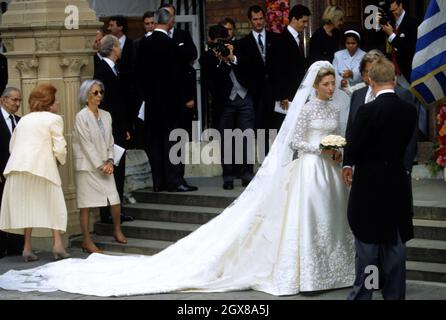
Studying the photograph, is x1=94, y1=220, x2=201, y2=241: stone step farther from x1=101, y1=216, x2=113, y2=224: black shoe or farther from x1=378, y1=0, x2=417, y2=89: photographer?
x1=378, y1=0, x2=417, y2=89: photographer

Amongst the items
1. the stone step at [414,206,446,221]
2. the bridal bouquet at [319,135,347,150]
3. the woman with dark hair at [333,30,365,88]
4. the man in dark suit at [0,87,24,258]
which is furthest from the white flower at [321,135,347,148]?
the man in dark suit at [0,87,24,258]

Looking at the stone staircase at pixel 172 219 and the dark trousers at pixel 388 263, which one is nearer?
the dark trousers at pixel 388 263

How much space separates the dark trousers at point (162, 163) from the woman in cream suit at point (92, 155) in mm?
1046

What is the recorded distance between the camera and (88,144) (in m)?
12.3

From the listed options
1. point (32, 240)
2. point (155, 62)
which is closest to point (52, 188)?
point (32, 240)

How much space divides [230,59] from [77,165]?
2.23 metres

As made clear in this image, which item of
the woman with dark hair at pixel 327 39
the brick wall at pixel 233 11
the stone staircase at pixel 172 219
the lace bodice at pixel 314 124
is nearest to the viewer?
the lace bodice at pixel 314 124

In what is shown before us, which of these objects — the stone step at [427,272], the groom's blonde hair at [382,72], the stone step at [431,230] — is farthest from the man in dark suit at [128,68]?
the groom's blonde hair at [382,72]

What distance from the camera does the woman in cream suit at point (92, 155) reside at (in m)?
12.3

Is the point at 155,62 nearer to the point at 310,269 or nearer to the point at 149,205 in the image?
the point at 149,205

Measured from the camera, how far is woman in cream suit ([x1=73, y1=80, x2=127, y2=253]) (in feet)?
40.4

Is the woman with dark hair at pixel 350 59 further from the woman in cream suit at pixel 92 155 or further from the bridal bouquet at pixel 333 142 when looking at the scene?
the bridal bouquet at pixel 333 142

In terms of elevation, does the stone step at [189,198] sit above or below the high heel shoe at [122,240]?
above

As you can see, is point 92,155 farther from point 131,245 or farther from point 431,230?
point 431,230
